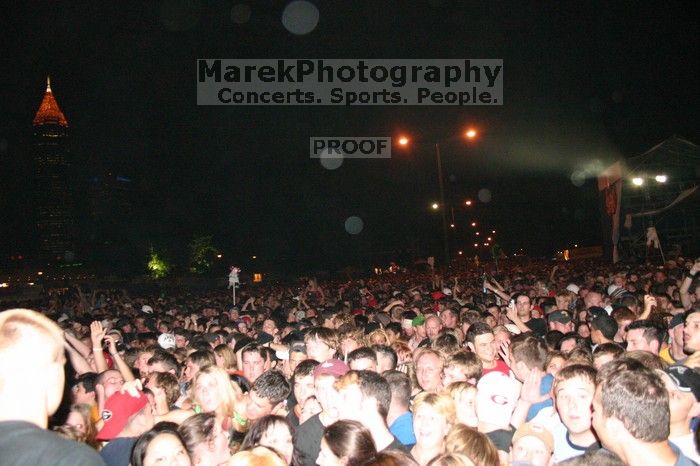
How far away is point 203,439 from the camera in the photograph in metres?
4.20

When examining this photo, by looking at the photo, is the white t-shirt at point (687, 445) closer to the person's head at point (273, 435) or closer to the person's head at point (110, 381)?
the person's head at point (273, 435)

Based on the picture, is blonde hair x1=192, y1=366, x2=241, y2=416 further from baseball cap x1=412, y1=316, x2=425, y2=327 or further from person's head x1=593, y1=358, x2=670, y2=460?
baseball cap x1=412, y1=316, x2=425, y2=327

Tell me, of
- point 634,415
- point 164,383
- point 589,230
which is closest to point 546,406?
point 634,415

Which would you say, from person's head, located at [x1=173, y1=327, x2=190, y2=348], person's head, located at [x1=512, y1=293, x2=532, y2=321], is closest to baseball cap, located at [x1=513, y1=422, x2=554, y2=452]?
person's head, located at [x1=512, y1=293, x2=532, y2=321]

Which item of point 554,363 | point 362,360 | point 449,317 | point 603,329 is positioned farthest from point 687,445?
point 449,317

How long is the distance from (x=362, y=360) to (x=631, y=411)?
3.06 metres

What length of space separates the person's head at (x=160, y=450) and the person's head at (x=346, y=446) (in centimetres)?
100

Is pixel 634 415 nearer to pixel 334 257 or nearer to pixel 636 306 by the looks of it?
pixel 636 306

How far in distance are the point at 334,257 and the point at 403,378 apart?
79.4 metres

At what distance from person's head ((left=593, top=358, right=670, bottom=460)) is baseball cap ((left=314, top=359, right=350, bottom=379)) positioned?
2.28 m

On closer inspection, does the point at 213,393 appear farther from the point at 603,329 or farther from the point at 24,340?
the point at 603,329

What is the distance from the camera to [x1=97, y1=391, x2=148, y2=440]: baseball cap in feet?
16.1

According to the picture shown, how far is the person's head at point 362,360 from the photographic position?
5754 mm

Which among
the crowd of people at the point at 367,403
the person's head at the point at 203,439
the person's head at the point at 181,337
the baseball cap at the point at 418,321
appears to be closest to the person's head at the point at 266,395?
the crowd of people at the point at 367,403
